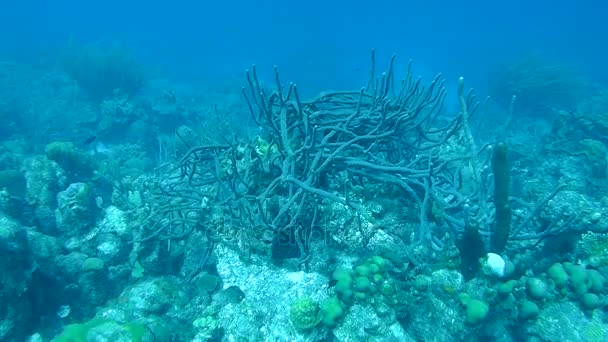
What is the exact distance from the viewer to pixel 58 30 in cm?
4594

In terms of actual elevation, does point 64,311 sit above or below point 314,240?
below

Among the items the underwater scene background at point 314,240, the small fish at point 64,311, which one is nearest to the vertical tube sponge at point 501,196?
the underwater scene background at point 314,240

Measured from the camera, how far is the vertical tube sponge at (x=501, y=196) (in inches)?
145

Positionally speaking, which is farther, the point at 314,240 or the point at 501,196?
the point at 314,240

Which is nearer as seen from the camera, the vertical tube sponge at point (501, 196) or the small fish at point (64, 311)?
the vertical tube sponge at point (501, 196)

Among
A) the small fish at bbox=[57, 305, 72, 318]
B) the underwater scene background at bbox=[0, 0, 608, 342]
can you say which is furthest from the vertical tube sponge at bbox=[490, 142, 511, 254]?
the small fish at bbox=[57, 305, 72, 318]

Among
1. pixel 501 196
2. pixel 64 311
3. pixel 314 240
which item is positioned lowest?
pixel 64 311

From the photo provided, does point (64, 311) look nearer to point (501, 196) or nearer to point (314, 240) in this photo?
point (314, 240)

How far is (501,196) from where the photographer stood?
381 cm

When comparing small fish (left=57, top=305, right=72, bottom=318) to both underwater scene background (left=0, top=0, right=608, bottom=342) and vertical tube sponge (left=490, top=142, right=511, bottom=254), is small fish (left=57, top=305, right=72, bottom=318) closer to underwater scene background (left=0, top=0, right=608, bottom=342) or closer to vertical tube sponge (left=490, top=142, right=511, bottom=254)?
underwater scene background (left=0, top=0, right=608, bottom=342)

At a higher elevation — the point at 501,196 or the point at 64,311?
the point at 501,196

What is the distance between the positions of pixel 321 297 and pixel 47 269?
331cm

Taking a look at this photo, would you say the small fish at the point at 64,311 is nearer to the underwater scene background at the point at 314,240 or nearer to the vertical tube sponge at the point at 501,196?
the underwater scene background at the point at 314,240

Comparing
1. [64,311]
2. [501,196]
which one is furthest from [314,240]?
[64,311]
